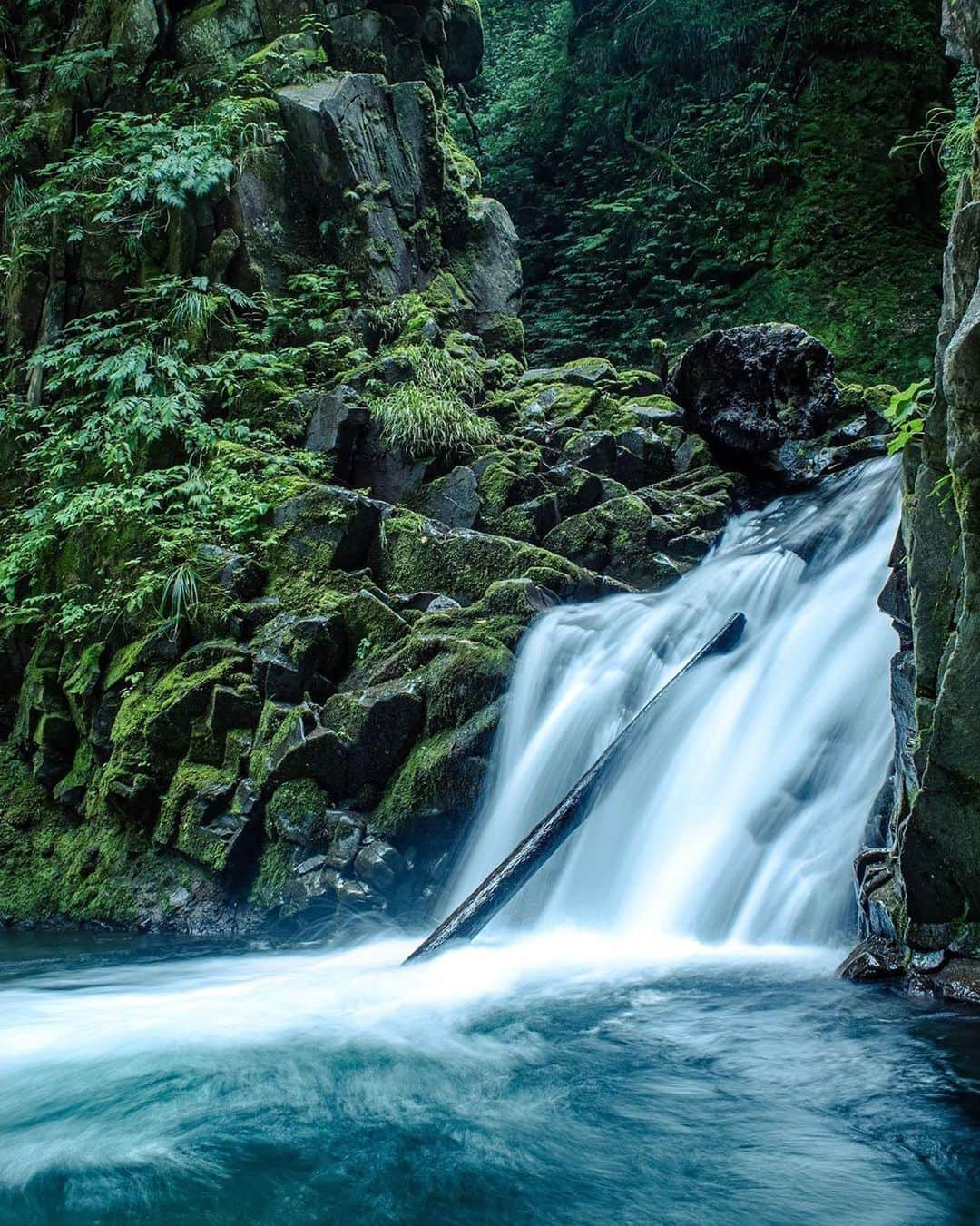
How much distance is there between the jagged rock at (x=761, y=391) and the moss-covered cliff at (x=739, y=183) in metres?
4.62

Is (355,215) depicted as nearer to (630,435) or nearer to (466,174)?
(466,174)

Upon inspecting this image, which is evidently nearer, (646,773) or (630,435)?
(646,773)

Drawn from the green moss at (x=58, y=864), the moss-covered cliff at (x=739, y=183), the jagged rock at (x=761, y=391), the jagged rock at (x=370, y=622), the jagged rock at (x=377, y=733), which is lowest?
the green moss at (x=58, y=864)

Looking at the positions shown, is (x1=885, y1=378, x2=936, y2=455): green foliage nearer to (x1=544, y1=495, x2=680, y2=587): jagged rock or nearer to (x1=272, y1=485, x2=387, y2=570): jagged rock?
(x1=544, y1=495, x2=680, y2=587): jagged rock

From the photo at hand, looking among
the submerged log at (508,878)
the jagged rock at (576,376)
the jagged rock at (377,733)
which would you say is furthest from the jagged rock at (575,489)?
the submerged log at (508,878)

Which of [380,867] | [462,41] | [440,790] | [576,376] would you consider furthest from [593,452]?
[462,41]

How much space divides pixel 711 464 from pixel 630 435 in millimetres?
979

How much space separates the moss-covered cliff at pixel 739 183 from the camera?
15.6 m

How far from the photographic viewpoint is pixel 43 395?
976cm

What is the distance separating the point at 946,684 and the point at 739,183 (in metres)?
15.4

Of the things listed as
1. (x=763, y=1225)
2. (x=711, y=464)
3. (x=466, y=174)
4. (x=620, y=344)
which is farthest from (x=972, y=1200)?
(x=620, y=344)

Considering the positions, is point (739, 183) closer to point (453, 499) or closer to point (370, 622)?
point (453, 499)

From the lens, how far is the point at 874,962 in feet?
13.5

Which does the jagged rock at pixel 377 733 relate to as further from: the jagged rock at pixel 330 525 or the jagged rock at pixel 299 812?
the jagged rock at pixel 330 525
